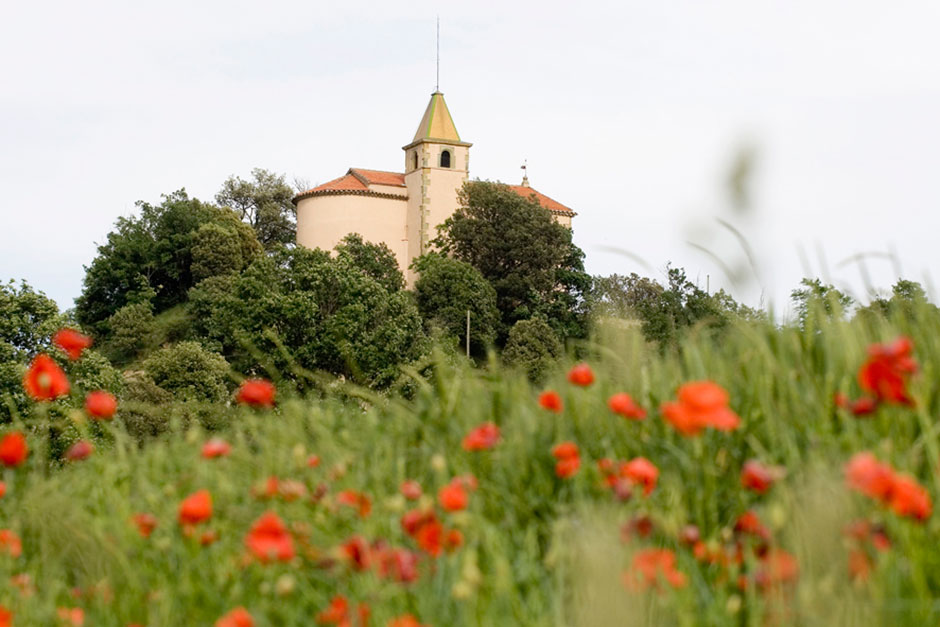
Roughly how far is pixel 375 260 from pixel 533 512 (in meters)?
59.5

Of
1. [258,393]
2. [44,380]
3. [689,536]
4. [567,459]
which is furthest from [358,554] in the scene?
[44,380]

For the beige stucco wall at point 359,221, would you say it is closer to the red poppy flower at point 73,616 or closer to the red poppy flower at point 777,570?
the red poppy flower at point 73,616

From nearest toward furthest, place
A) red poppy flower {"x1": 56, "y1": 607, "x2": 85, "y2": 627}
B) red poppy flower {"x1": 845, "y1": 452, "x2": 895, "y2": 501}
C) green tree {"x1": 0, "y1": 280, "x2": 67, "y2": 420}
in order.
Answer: red poppy flower {"x1": 845, "y1": 452, "x2": 895, "y2": 501} → red poppy flower {"x1": 56, "y1": 607, "x2": 85, "y2": 627} → green tree {"x1": 0, "y1": 280, "x2": 67, "y2": 420}

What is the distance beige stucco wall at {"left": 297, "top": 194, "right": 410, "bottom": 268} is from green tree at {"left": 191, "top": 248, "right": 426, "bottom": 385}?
19.1 meters

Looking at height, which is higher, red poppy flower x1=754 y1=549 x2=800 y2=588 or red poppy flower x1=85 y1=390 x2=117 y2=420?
red poppy flower x1=85 y1=390 x2=117 y2=420

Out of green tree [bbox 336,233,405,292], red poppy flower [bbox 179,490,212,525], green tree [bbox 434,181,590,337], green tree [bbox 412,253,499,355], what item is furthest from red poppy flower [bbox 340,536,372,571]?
green tree [bbox 434,181,590,337]

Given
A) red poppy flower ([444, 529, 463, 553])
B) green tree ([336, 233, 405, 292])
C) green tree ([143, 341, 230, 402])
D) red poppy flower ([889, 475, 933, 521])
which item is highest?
green tree ([336, 233, 405, 292])

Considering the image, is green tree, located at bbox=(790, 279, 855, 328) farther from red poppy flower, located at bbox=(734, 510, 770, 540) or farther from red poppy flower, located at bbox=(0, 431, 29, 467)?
red poppy flower, located at bbox=(0, 431, 29, 467)

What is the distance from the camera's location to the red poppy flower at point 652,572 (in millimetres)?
A: 2471

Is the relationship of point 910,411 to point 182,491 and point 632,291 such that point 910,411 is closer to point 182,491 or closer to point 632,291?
point 182,491

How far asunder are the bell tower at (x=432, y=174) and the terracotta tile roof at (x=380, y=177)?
22.2 inches

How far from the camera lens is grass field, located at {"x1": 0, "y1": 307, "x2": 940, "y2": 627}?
98.1 inches

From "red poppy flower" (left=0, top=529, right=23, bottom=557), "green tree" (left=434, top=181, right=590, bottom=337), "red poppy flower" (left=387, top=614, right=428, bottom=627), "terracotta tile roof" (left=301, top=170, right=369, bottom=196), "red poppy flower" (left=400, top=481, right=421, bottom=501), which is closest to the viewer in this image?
"red poppy flower" (left=387, top=614, right=428, bottom=627)

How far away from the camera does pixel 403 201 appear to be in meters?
70.3
